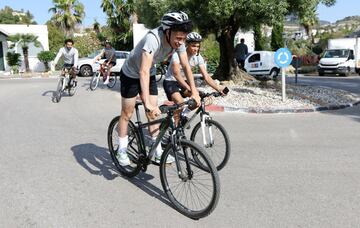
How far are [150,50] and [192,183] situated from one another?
4.59 ft

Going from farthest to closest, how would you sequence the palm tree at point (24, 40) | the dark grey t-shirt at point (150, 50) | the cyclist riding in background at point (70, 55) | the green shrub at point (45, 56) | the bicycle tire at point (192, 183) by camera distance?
1. the green shrub at point (45, 56)
2. the palm tree at point (24, 40)
3. the cyclist riding in background at point (70, 55)
4. the dark grey t-shirt at point (150, 50)
5. the bicycle tire at point (192, 183)

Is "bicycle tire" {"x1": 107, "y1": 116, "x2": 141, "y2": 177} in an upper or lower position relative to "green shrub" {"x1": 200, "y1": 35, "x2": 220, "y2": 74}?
lower

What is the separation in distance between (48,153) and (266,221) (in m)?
3.77

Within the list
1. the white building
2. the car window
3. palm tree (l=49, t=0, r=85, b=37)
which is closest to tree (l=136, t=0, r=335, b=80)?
the car window

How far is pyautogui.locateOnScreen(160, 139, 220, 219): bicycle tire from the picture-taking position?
12.0ft

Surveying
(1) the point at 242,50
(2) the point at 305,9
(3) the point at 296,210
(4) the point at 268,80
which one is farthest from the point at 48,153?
(1) the point at 242,50

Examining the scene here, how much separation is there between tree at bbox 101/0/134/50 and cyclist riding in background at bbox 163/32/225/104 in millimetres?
28779

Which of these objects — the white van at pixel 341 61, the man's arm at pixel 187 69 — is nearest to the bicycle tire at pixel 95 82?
the man's arm at pixel 187 69

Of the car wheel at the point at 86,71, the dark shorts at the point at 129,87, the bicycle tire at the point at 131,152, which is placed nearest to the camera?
the dark shorts at the point at 129,87

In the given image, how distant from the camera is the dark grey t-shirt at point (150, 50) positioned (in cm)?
405

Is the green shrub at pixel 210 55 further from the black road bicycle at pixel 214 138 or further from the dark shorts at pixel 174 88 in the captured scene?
the black road bicycle at pixel 214 138

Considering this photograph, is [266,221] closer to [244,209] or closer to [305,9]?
[244,209]

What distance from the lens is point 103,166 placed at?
17.9ft

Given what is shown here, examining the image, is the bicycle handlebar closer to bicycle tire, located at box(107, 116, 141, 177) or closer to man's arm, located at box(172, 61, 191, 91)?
bicycle tire, located at box(107, 116, 141, 177)
